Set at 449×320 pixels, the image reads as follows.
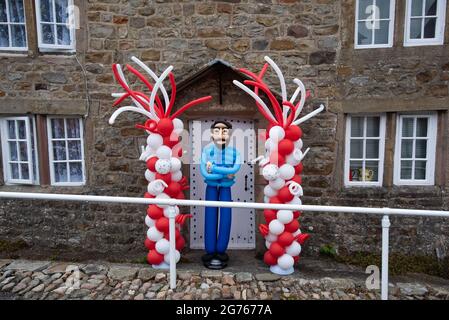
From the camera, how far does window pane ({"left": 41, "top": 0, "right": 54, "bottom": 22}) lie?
470 centimetres

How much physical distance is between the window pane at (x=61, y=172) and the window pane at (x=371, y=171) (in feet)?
15.9

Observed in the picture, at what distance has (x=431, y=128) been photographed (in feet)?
14.9

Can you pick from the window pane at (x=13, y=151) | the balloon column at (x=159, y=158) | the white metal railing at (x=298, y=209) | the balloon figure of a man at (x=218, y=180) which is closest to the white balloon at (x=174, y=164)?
the balloon column at (x=159, y=158)

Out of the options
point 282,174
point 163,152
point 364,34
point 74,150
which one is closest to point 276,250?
point 282,174

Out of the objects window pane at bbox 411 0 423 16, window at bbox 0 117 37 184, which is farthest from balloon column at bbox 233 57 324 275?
window at bbox 0 117 37 184

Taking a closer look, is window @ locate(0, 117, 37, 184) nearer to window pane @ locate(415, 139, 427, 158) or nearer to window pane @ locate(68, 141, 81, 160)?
window pane @ locate(68, 141, 81, 160)

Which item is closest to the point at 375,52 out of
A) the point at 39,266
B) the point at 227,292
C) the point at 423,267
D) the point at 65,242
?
the point at 423,267

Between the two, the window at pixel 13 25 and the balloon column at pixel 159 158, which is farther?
the window at pixel 13 25

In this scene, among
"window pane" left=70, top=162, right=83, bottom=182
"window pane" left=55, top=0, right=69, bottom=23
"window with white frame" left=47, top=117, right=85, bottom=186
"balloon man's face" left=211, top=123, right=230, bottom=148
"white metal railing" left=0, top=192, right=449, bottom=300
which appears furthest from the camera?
"window pane" left=70, top=162, right=83, bottom=182

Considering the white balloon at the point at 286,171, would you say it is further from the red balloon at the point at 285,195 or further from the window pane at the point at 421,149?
the window pane at the point at 421,149

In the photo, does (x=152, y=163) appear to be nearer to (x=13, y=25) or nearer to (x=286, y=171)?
(x=286, y=171)

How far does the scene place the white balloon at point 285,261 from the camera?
3.66m

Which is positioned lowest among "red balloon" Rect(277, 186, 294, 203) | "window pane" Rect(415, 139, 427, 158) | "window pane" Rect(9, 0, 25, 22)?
"red balloon" Rect(277, 186, 294, 203)

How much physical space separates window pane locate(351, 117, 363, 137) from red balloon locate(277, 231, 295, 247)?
2.03 m
